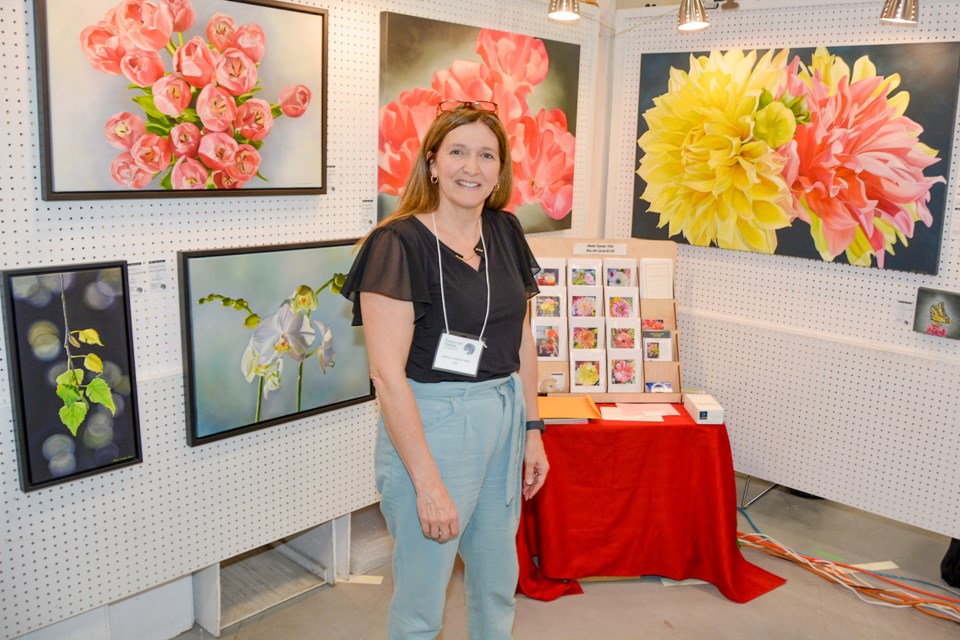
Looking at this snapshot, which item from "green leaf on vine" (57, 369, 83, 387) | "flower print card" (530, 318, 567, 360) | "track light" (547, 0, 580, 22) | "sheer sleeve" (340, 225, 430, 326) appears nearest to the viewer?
"sheer sleeve" (340, 225, 430, 326)

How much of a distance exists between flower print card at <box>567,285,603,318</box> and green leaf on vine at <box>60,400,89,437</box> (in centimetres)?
183

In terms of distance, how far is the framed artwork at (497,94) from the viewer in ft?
10.3

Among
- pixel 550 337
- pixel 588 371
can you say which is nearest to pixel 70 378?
pixel 550 337

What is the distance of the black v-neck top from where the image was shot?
76.4 inches

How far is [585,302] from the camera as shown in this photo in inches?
138

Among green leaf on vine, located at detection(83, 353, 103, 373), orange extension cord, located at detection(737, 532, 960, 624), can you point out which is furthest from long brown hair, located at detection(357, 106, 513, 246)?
orange extension cord, located at detection(737, 532, 960, 624)

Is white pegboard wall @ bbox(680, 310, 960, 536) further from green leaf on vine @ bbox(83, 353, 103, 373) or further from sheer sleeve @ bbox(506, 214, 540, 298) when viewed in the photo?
green leaf on vine @ bbox(83, 353, 103, 373)

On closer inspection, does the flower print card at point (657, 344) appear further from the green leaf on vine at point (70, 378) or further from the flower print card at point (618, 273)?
the green leaf on vine at point (70, 378)

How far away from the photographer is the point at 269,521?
3062 mm

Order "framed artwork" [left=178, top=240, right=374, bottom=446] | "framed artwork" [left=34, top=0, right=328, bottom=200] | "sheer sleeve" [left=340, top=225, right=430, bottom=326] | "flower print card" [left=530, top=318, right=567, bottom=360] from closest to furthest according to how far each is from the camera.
Result: "sheer sleeve" [left=340, top=225, right=430, bottom=326] < "framed artwork" [left=34, top=0, right=328, bottom=200] < "framed artwork" [left=178, top=240, right=374, bottom=446] < "flower print card" [left=530, top=318, right=567, bottom=360]

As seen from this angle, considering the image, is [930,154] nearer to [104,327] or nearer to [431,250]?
Result: [431,250]

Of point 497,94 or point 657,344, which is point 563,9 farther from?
point 657,344

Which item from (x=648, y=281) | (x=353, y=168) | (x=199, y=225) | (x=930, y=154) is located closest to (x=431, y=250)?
(x=199, y=225)

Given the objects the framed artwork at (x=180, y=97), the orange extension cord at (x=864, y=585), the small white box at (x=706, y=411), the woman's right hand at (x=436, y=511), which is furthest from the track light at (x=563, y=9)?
the orange extension cord at (x=864, y=585)
